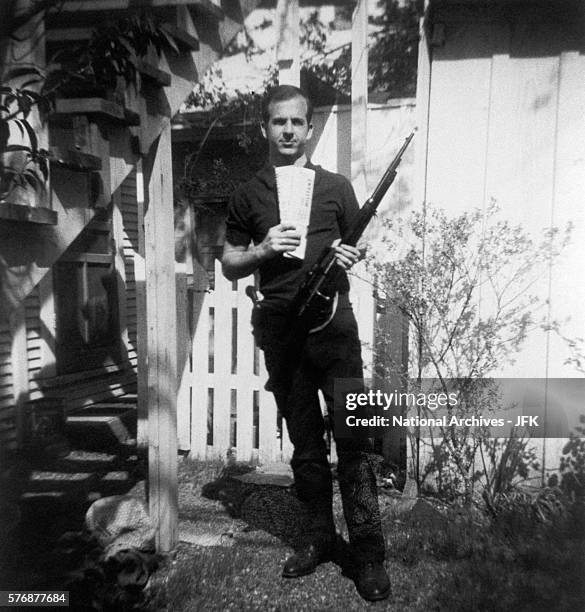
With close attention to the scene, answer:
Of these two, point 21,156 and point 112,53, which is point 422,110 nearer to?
point 112,53

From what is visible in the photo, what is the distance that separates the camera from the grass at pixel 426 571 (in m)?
1.84

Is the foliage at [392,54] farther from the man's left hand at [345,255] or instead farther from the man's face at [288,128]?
the man's left hand at [345,255]

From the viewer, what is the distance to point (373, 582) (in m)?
1.88

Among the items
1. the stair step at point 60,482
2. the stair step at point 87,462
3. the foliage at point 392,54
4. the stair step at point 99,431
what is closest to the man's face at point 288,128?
the foliage at point 392,54

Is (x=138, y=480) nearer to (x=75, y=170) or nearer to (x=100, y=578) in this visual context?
(x=100, y=578)

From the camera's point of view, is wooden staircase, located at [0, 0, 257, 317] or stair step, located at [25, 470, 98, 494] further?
stair step, located at [25, 470, 98, 494]

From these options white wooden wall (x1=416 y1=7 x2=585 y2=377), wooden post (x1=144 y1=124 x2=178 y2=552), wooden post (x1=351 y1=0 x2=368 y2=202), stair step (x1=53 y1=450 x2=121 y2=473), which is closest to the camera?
wooden post (x1=144 y1=124 x2=178 y2=552)

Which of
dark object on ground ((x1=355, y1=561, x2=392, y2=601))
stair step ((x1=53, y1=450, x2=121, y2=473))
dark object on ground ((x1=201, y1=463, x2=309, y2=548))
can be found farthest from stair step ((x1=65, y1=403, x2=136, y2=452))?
dark object on ground ((x1=355, y1=561, x2=392, y2=601))

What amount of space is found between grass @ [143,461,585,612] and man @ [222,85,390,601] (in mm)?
108

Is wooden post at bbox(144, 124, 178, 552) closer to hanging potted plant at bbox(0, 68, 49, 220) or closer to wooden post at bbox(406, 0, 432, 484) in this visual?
hanging potted plant at bbox(0, 68, 49, 220)

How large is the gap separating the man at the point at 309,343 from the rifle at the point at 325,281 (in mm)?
34

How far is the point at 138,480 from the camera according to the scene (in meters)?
3.19

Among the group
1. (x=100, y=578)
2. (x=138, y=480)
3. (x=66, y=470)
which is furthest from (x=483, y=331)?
(x=66, y=470)

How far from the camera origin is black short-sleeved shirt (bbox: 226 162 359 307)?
1986 millimetres
